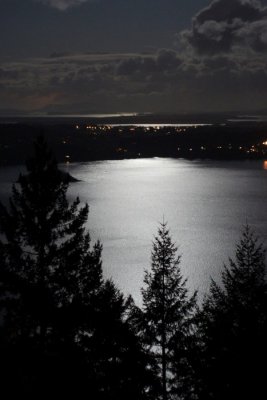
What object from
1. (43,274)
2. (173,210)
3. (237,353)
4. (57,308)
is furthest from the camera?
(173,210)

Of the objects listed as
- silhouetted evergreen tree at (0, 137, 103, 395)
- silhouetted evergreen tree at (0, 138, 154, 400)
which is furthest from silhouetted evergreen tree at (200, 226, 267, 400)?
silhouetted evergreen tree at (0, 137, 103, 395)

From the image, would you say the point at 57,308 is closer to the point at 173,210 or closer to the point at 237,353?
the point at 237,353

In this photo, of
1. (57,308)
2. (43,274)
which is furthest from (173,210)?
(57,308)

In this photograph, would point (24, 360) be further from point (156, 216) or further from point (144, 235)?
point (156, 216)

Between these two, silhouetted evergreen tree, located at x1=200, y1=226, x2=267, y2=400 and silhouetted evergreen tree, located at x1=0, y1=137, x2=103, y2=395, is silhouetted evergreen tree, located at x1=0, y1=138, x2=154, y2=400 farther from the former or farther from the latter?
silhouetted evergreen tree, located at x1=200, y1=226, x2=267, y2=400

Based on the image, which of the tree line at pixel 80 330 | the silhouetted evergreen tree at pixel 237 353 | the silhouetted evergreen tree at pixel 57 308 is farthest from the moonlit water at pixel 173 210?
the silhouetted evergreen tree at pixel 237 353

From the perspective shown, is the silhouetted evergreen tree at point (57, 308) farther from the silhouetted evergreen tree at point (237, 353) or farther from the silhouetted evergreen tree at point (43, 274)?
the silhouetted evergreen tree at point (237, 353)

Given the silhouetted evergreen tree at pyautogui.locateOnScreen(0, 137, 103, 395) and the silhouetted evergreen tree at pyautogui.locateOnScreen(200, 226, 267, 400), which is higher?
the silhouetted evergreen tree at pyautogui.locateOnScreen(0, 137, 103, 395)
